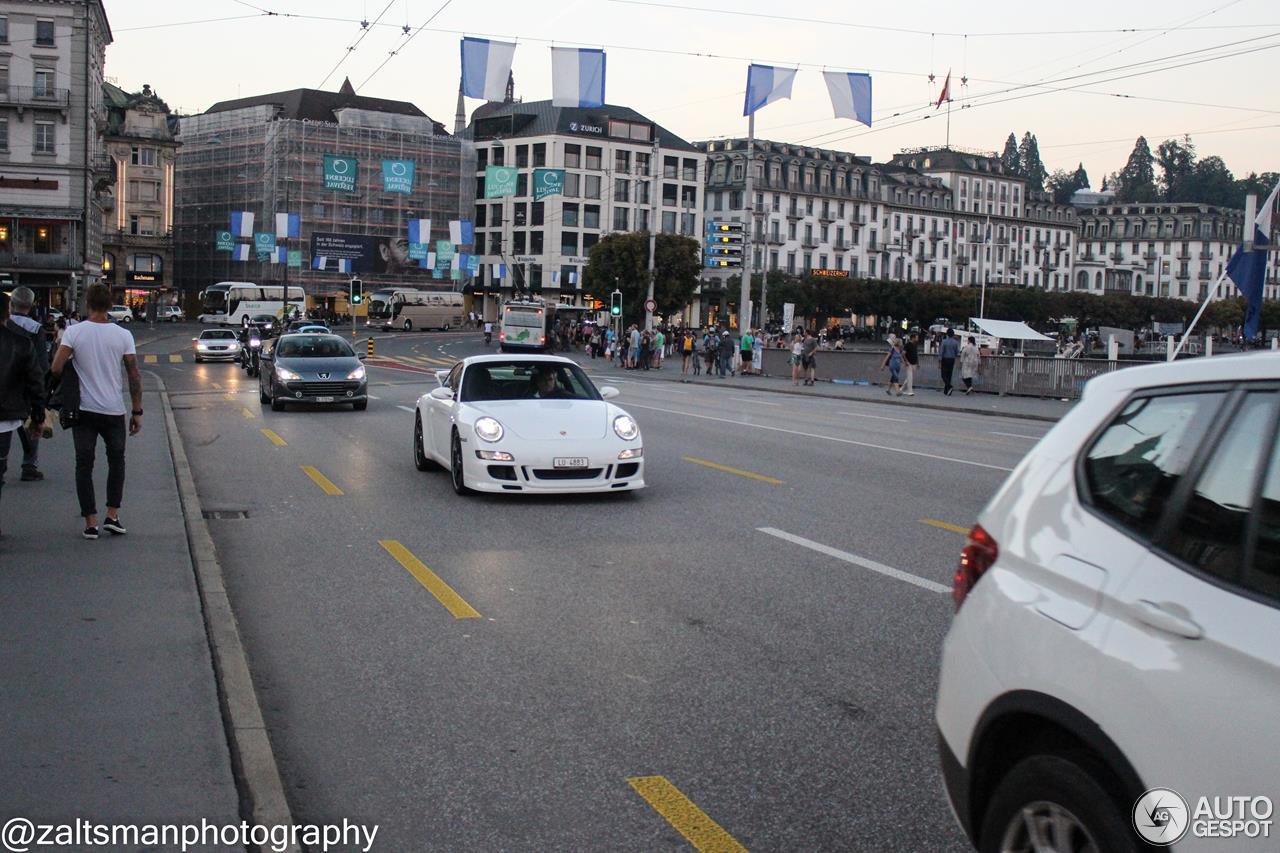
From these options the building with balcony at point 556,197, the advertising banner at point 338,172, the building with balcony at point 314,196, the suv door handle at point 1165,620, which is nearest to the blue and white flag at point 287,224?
the advertising banner at point 338,172

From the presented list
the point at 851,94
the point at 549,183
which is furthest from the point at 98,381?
the point at 549,183

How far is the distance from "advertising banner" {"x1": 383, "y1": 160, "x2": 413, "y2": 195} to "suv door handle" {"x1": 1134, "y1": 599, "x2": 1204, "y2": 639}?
198 feet

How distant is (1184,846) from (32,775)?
378cm

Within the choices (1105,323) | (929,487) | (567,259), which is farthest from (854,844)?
(1105,323)

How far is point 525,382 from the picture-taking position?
1334cm

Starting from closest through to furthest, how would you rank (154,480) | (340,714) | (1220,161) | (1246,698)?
(1246,698)
(340,714)
(154,480)
(1220,161)

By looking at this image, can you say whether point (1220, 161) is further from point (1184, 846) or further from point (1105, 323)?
point (1184, 846)

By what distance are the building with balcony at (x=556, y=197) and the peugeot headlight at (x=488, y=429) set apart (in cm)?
9670

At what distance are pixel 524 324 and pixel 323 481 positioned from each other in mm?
53598

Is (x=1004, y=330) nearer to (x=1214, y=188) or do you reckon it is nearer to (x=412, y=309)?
(x=412, y=309)

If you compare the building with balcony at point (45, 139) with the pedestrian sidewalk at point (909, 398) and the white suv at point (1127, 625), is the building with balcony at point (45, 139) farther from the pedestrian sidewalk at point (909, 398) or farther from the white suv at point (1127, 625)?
the white suv at point (1127, 625)

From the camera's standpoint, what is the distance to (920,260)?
444 feet

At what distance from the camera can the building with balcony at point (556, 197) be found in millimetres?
111625

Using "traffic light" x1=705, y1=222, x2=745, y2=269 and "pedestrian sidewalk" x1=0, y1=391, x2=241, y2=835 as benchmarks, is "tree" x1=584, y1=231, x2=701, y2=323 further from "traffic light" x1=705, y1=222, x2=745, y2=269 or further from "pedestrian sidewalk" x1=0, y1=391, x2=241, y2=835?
"pedestrian sidewalk" x1=0, y1=391, x2=241, y2=835
